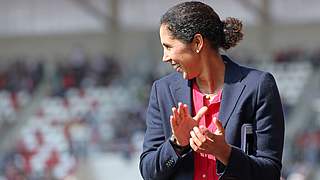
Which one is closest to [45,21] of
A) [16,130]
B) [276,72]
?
[16,130]

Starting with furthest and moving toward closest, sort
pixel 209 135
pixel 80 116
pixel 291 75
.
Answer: pixel 291 75 < pixel 80 116 < pixel 209 135

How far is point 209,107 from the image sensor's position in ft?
7.36

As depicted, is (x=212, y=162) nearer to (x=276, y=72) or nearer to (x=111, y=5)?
(x=276, y=72)

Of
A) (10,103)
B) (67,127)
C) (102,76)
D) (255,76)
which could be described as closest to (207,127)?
(255,76)

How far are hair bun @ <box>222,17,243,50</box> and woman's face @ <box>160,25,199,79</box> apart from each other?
10 centimetres

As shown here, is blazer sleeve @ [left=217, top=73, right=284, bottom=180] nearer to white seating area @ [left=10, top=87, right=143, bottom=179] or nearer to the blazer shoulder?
the blazer shoulder

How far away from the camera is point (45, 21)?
20781 millimetres

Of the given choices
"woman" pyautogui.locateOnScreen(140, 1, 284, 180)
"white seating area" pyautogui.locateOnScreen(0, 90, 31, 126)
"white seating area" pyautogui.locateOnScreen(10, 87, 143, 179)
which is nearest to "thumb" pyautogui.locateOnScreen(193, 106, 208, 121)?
"woman" pyautogui.locateOnScreen(140, 1, 284, 180)

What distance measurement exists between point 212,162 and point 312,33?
57.8ft

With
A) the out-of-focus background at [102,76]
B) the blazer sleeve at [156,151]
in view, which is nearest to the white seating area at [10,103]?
the out-of-focus background at [102,76]

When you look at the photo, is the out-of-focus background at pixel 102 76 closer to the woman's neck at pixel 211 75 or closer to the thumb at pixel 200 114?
the woman's neck at pixel 211 75

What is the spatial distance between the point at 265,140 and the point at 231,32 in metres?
0.28

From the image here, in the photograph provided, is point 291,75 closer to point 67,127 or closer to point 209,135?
point 67,127

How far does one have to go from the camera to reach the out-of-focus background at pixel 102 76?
14.9 metres
